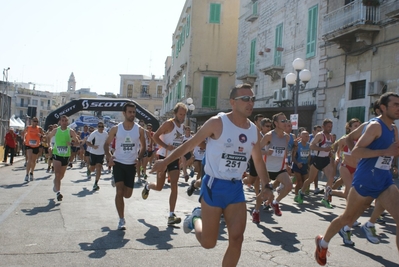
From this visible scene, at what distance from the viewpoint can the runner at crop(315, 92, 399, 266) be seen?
527 cm

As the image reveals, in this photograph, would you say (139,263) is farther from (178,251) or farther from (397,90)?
(397,90)

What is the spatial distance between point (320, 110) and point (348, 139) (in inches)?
695

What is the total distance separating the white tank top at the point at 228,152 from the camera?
459cm

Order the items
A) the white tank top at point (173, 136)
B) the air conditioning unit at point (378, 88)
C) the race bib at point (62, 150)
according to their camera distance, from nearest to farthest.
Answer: the white tank top at point (173, 136), the race bib at point (62, 150), the air conditioning unit at point (378, 88)

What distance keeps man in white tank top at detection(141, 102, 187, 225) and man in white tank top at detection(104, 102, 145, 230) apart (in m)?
0.36

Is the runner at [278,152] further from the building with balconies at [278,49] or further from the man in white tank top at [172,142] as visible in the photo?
the building with balconies at [278,49]

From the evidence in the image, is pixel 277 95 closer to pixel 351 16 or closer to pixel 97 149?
pixel 351 16

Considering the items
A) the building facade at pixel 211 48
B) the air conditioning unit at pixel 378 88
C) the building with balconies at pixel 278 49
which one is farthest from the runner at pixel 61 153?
the building facade at pixel 211 48

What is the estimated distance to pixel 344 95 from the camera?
21547mm

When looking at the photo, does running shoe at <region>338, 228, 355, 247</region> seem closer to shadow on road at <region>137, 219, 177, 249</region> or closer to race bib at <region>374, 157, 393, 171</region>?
race bib at <region>374, 157, 393, 171</region>

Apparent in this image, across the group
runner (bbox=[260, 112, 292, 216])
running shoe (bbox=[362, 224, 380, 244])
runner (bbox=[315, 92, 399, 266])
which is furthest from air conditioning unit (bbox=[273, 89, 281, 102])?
runner (bbox=[315, 92, 399, 266])

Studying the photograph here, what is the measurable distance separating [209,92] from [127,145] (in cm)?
3341

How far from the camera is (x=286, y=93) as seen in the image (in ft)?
83.5

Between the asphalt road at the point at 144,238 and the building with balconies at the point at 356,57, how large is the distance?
10343 mm
